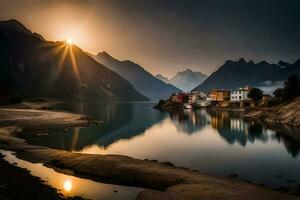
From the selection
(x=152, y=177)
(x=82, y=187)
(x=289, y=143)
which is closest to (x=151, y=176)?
(x=152, y=177)

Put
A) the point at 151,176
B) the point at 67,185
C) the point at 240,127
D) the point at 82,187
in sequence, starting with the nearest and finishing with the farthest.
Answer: the point at 82,187, the point at 67,185, the point at 151,176, the point at 240,127

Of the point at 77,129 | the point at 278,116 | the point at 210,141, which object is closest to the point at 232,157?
the point at 210,141

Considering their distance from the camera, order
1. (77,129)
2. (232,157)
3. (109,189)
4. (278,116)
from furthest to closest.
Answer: (278,116)
(77,129)
(232,157)
(109,189)

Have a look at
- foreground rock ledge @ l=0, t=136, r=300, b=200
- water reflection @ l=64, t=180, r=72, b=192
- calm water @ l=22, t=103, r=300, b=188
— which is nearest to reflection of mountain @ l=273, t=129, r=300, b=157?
calm water @ l=22, t=103, r=300, b=188

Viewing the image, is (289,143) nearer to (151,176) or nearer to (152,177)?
(151,176)

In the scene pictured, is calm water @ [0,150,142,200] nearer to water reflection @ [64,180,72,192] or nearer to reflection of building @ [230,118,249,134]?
water reflection @ [64,180,72,192]

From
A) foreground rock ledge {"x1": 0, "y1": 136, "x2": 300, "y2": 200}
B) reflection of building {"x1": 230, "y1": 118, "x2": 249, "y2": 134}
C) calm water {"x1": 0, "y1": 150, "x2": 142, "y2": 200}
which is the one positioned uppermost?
reflection of building {"x1": 230, "y1": 118, "x2": 249, "y2": 134}

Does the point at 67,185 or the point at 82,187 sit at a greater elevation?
the point at 67,185

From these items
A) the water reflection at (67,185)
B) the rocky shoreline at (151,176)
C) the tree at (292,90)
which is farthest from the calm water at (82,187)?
the tree at (292,90)

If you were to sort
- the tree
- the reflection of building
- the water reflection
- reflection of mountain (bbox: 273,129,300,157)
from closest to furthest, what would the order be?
the water reflection → reflection of mountain (bbox: 273,129,300,157) → the reflection of building → the tree

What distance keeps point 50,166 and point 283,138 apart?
6265cm

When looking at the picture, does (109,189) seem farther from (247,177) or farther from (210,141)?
(210,141)

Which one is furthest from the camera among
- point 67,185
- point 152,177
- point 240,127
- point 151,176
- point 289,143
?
point 240,127

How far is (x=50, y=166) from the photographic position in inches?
1768
